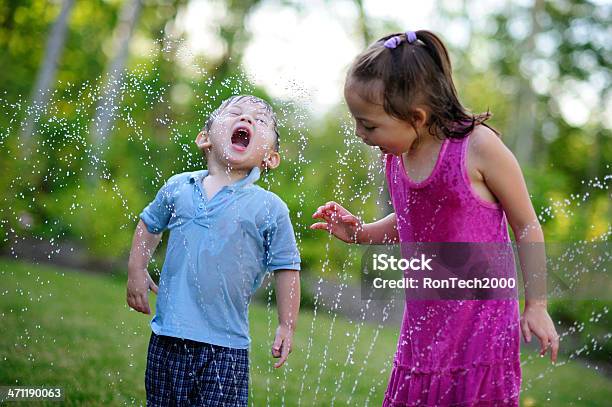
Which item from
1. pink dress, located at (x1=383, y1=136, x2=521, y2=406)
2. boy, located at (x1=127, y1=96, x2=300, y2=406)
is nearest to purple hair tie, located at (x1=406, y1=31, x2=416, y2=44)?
pink dress, located at (x1=383, y1=136, x2=521, y2=406)

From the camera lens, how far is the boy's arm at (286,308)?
7.95 ft

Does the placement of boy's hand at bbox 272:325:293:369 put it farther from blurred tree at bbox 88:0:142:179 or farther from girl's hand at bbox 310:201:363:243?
blurred tree at bbox 88:0:142:179

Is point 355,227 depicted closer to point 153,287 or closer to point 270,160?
point 270,160

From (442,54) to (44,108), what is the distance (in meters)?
9.20

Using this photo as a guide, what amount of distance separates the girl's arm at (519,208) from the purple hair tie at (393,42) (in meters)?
0.34

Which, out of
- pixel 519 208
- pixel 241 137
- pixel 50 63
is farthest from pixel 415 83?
pixel 50 63

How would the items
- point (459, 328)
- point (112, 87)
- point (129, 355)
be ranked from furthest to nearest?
Result: 1. point (112, 87)
2. point (129, 355)
3. point (459, 328)

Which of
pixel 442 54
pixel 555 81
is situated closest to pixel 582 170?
pixel 555 81

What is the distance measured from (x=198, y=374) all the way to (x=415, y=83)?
1.09 metres

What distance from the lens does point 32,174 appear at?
933 centimetres

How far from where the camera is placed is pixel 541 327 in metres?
2.02

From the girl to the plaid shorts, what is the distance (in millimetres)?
503

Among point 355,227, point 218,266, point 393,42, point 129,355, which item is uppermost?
point 393,42

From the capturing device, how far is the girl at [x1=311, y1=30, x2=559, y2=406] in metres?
2.11
